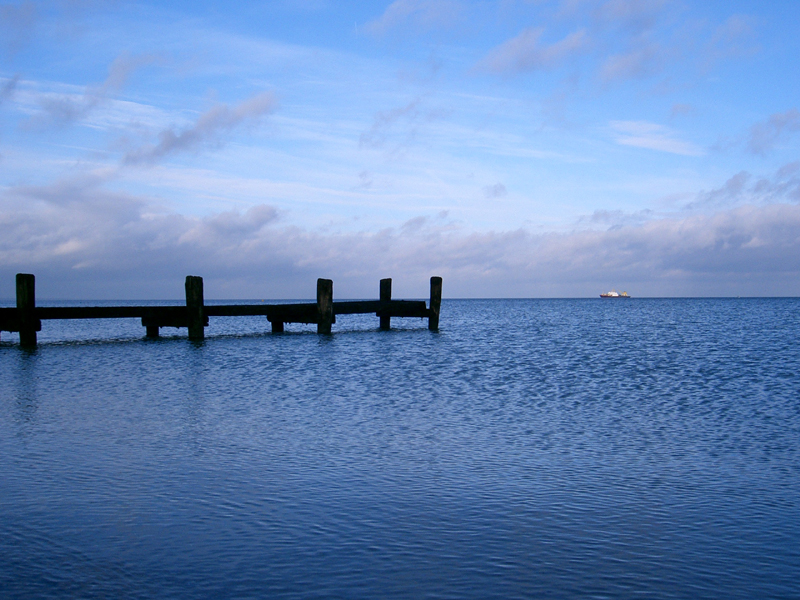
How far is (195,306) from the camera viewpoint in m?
29.1

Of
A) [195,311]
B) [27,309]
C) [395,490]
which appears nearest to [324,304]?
[195,311]

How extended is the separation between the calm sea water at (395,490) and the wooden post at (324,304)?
51.1 ft

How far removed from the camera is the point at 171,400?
46.0 feet

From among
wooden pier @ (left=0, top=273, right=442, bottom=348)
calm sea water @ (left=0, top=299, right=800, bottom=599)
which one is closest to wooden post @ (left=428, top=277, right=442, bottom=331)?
wooden pier @ (left=0, top=273, right=442, bottom=348)

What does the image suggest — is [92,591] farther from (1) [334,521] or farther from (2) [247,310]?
(2) [247,310]

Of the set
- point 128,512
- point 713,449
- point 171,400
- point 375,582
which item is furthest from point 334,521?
point 171,400

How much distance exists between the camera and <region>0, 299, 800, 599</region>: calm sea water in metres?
5.22

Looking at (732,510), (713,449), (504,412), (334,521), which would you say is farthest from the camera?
(504,412)

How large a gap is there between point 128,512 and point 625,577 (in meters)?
4.37

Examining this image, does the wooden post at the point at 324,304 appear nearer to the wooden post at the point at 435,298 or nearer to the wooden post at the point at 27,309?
the wooden post at the point at 435,298

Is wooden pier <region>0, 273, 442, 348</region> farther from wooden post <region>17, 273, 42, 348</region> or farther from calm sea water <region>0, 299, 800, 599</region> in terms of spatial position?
calm sea water <region>0, 299, 800, 599</region>

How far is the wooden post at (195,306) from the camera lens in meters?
28.4

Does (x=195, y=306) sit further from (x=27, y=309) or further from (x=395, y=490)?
(x=395, y=490)

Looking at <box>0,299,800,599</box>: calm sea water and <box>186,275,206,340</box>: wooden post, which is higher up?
<box>186,275,206,340</box>: wooden post
